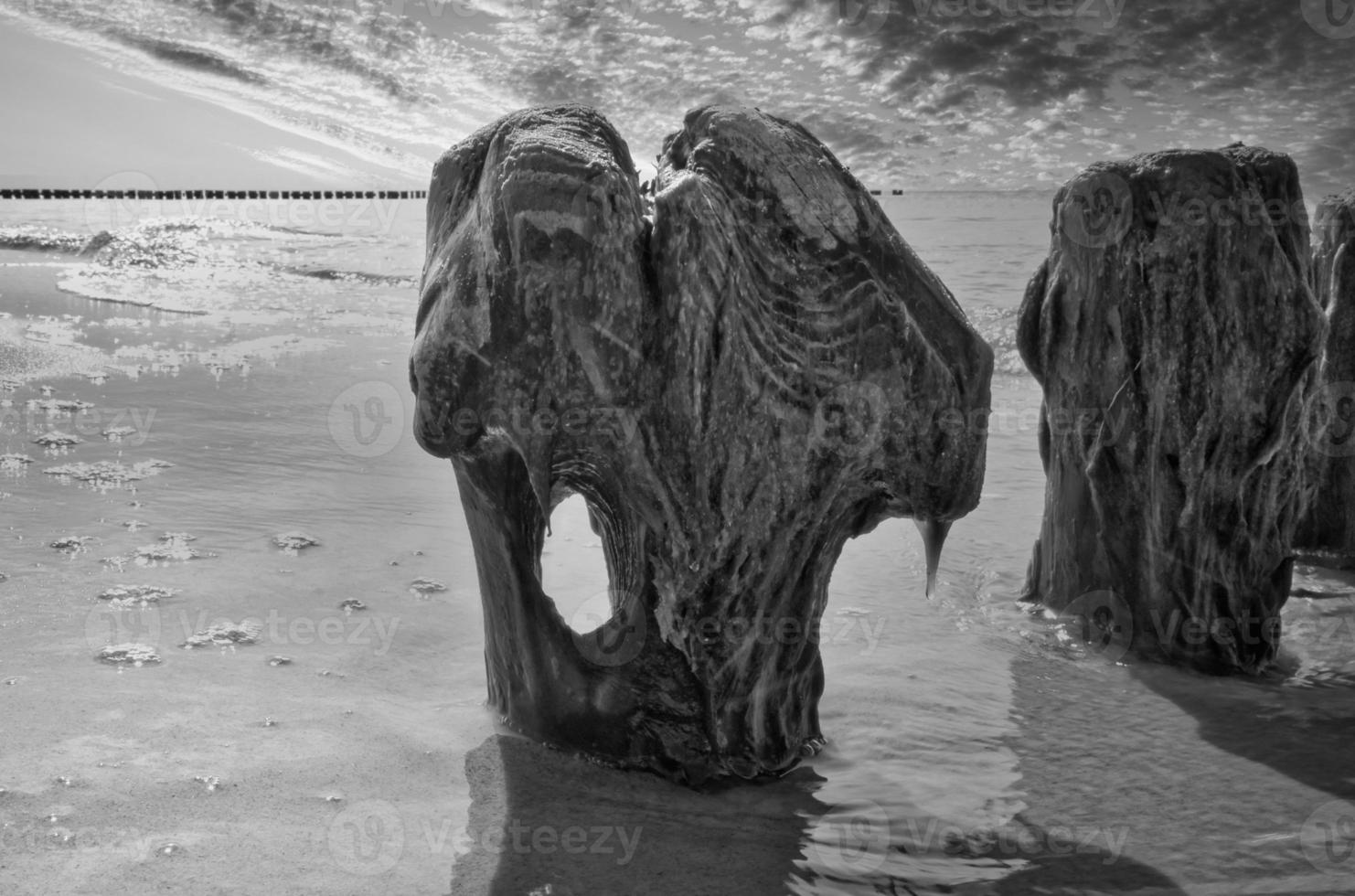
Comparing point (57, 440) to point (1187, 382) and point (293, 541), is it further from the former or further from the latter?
point (1187, 382)

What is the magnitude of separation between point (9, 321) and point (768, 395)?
801 cm

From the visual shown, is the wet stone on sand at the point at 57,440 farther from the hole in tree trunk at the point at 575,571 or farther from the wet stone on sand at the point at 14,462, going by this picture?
the hole in tree trunk at the point at 575,571

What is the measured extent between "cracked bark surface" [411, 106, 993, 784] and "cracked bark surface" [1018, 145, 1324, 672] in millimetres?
1334

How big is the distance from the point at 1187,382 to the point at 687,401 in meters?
2.01

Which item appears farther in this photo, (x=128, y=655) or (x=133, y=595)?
(x=133, y=595)

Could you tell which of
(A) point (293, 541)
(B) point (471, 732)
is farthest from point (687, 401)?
(A) point (293, 541)

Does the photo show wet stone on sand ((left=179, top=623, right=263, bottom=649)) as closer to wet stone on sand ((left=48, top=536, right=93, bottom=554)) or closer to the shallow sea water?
the shallow sea water

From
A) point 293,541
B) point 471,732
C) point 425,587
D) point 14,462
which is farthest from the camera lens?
point 14,462

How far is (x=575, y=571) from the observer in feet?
13.7

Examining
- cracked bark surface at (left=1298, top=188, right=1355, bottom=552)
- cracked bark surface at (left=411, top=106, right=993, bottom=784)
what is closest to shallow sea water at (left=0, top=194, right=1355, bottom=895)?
cracked bark surface at (left=411, top=106, right=993, bottom=784)

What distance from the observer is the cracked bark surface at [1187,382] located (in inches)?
145

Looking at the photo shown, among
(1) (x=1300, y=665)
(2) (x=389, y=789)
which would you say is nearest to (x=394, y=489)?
(2) (x=389, y=789)

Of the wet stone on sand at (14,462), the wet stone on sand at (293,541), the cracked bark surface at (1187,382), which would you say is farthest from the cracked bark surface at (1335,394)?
the wet stone on sand at (14,462)

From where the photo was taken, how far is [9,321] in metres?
8.71
